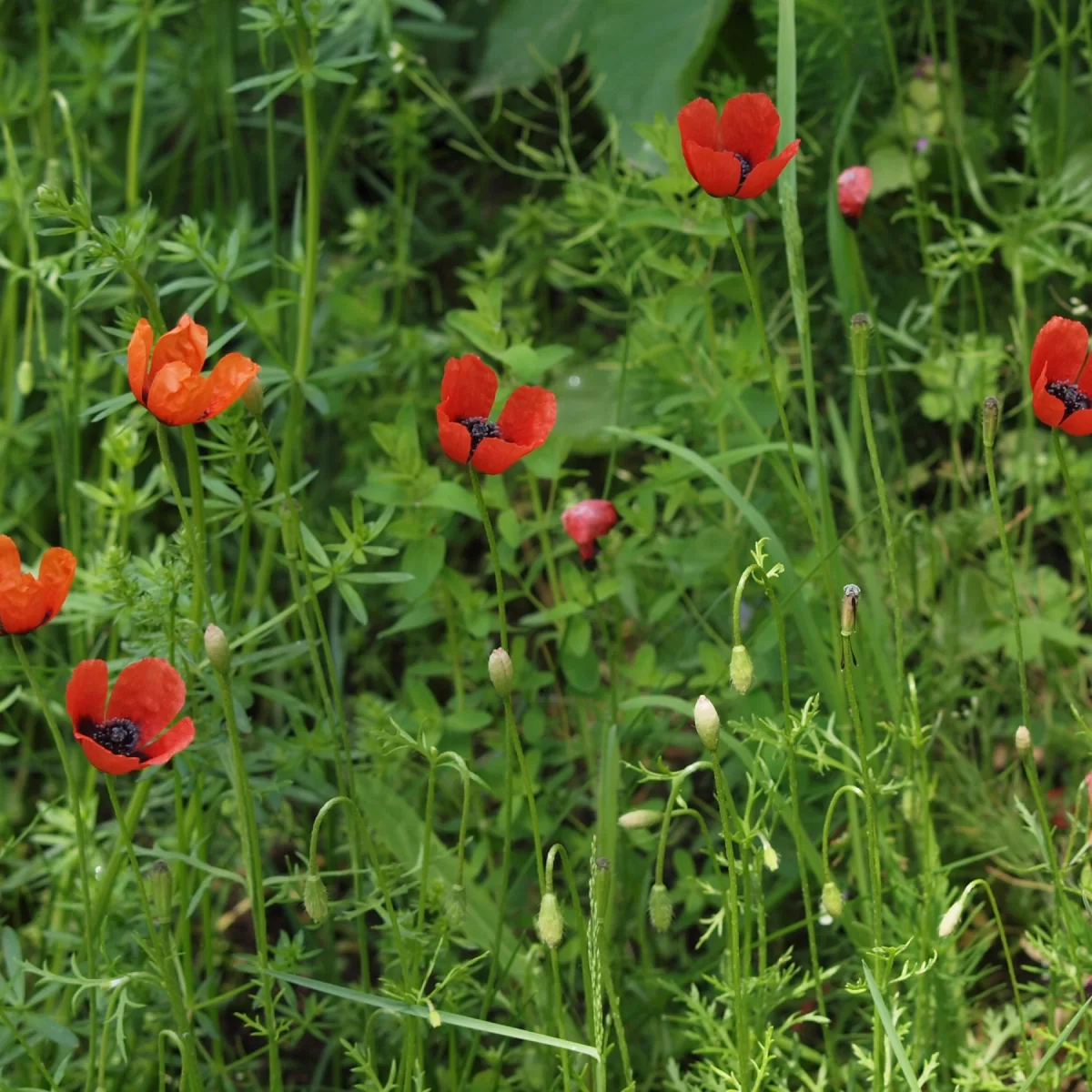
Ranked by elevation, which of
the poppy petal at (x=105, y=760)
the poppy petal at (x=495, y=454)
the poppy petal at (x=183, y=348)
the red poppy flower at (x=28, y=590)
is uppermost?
the poppy petal at (x=183, y=348)

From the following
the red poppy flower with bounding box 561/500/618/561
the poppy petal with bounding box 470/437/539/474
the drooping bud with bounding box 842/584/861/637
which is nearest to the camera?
the drooping bud with bounding box 842/584/861/637

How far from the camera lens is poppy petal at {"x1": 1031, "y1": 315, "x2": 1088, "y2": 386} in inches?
40.9

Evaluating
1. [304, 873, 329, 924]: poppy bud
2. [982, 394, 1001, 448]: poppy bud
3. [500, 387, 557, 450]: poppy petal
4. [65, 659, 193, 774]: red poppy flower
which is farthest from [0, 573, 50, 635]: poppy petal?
[982, 394, 1001, 448]: poppy bud

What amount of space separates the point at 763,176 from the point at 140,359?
18.0 inches

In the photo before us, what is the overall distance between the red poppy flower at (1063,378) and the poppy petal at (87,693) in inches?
26.9

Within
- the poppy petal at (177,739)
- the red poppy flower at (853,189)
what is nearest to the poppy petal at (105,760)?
the poppy petal at (177,739)

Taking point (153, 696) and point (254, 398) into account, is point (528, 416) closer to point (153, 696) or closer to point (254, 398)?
point (254, 398)

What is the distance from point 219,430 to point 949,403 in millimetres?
984

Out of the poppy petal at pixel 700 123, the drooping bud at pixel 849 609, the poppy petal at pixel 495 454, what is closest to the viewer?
the drooping bud at pixel 849 609

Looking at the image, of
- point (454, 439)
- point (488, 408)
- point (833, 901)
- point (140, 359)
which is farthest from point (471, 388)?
point (833, 901)

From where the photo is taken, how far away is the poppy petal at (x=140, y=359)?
0.99 m

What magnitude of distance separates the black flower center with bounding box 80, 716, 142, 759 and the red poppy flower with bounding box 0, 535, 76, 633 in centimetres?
13

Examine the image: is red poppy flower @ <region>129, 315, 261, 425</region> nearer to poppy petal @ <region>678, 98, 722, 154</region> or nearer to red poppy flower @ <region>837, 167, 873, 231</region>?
poppy petal @ <region>678, 98, 722, 154</region>

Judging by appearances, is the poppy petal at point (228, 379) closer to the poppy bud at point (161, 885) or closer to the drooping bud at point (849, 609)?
the poppy bud at point (161, 885)
